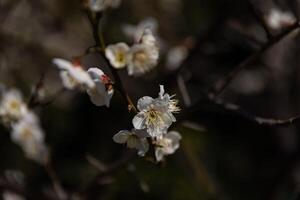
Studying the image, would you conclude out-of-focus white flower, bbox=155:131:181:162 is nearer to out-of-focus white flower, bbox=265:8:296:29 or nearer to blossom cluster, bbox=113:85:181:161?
blossom cluster, bbox=113:85:181:161

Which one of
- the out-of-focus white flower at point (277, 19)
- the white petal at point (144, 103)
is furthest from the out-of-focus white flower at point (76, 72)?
the out-of-focus white flower at point (277, 19)

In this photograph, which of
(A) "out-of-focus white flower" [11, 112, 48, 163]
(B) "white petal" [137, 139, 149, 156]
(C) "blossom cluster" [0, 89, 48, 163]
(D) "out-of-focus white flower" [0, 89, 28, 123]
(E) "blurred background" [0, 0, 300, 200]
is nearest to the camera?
(B) "white petal" [137, 139, 149, 156]

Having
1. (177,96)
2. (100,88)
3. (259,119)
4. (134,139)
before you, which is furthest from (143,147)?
(177,96)

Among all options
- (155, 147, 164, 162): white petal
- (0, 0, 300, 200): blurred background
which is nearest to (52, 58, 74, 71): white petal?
(155, 147, 164, 162): white petal

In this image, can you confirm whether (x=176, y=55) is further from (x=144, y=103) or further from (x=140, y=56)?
(x=144, y=103)

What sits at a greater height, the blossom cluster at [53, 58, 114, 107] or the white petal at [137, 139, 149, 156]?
the blossom cluster at [53, 58, 114, 107]

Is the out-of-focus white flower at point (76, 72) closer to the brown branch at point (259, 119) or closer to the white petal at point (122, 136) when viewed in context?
the white petal at point (122, 136)
